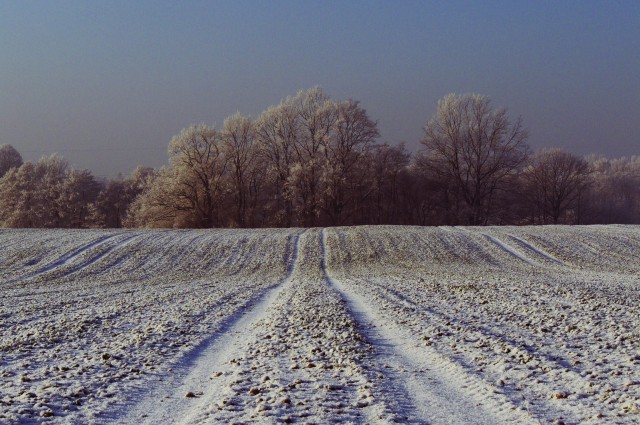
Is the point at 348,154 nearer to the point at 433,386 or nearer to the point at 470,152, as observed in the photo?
the point at 470,152

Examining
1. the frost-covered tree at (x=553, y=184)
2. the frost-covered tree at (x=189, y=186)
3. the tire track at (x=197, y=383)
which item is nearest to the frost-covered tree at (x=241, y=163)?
the frost-covered tree at (x=189, y=186)

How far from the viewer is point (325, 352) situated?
36.8 feet

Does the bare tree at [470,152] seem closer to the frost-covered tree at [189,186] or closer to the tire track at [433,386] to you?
the frost-covered tree at [189,186]

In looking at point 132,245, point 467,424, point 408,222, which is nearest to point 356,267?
point 132,245

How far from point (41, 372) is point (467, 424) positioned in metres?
7.43

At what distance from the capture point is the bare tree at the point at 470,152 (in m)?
76.2

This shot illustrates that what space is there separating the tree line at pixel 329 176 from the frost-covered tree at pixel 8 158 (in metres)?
24.4

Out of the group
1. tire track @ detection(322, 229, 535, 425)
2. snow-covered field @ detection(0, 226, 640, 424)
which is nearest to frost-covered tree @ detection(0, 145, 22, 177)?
snow-covered field @ detection(0, 226, 640, 424)

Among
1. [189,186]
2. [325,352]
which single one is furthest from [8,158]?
[325,352]

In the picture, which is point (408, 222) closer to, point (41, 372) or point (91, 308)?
point (91, 308)

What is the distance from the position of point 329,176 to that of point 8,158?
246 ft

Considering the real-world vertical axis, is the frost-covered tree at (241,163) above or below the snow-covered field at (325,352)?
above

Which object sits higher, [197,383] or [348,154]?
[348,154]

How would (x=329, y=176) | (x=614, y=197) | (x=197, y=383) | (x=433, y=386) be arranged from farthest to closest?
(x=614, y=197), (x=329, y=176), (x=197, y=383), (x=433, y=386)
